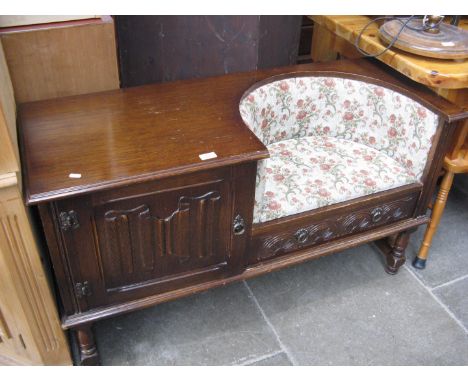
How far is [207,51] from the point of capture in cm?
166

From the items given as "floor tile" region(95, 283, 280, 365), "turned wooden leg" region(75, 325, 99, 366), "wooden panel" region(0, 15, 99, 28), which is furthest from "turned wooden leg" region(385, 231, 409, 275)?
"wooden panel" region(0, 15, 99, 28)

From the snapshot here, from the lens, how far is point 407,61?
4.70ft

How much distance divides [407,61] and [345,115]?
29 cm

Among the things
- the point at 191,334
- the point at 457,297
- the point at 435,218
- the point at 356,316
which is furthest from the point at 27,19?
the point at 457,297

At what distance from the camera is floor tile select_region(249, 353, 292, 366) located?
1.41 meters

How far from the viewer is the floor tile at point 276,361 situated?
1408mm

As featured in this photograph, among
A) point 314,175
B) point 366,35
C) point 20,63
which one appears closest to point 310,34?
point 366,35

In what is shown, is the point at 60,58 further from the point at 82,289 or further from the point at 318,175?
the point at 318,175

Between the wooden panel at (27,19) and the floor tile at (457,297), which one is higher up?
the wooden panel at (27,19)

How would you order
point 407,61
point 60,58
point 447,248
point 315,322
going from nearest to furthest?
point 60,58 < point 407,61 < point 315,322 < point 447,248

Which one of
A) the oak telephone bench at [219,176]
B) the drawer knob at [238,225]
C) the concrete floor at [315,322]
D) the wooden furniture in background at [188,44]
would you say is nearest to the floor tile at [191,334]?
the concrete floor at [315,322]

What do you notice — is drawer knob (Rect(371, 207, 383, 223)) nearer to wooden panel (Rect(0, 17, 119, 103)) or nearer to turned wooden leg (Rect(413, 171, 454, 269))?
turned wooden leg (Rect(413, 171, 454, 269))

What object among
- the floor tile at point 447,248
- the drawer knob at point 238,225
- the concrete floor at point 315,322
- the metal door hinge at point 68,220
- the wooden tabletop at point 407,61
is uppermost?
the wooden tabletop at point 407,61

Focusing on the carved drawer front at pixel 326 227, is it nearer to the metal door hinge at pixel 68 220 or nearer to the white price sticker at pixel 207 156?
the white price sticker at pixel 207 156
